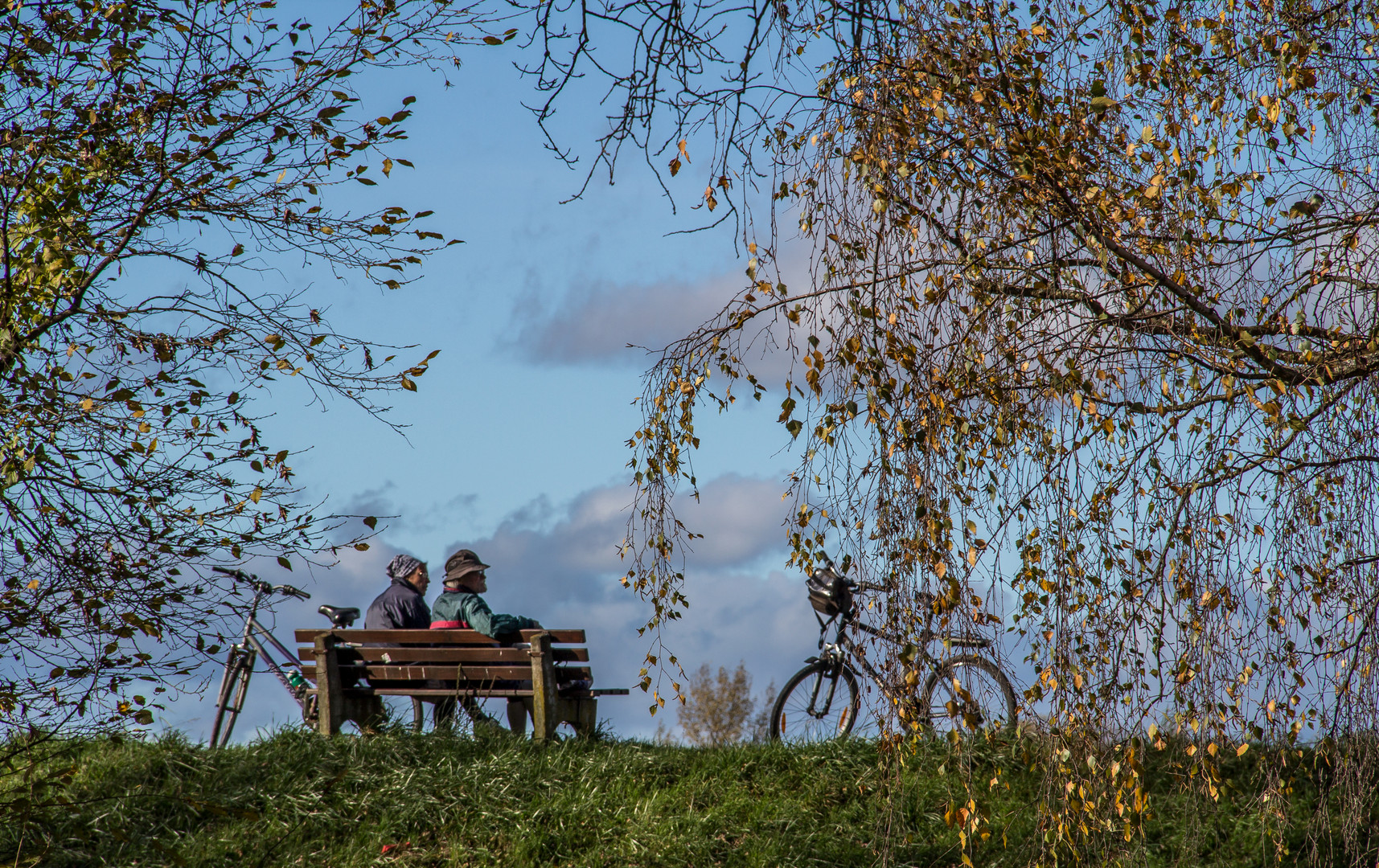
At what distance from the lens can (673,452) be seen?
5199mm

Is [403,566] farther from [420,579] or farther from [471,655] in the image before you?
[471,655]

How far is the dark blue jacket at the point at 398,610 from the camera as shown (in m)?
9.09

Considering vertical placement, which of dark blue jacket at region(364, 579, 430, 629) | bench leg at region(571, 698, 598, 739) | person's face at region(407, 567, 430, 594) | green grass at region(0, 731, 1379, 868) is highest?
person's face at region(407, 567, 430, 594)

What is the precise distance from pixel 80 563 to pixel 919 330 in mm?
4532

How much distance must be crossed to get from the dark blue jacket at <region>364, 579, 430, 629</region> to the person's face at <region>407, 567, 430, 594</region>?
41 millimetres

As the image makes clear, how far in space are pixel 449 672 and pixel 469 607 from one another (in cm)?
55

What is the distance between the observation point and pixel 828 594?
335 inches

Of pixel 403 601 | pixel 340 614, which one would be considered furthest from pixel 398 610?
pixel 340 614

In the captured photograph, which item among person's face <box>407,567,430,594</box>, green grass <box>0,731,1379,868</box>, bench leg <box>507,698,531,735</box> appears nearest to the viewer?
green grass <box>0,731,1379,868</box>

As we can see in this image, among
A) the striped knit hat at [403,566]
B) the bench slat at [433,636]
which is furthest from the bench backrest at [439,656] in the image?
the striped knit hat at [403,566]

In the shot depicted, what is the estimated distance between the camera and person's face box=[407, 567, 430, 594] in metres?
9.29

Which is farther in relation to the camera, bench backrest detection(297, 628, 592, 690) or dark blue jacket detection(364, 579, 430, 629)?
dark blue jacket detection(364, 579, 430, 629)

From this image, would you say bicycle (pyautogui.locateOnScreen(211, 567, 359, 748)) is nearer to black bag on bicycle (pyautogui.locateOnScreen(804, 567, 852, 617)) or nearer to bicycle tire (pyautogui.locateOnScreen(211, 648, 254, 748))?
bicycle tire (pyautogui.locateOnScreen(211, 648, 254, 748))

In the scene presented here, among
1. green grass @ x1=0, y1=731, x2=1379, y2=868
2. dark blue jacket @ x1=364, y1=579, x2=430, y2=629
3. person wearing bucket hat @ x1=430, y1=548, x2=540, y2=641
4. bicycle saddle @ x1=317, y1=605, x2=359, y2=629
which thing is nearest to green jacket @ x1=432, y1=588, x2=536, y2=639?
person wearing bucket hat @ x1=430, y1=548, x2=540, y2=641
